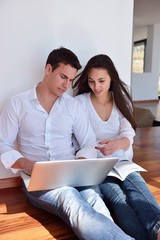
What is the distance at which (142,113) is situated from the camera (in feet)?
15.8

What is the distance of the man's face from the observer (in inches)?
64.9

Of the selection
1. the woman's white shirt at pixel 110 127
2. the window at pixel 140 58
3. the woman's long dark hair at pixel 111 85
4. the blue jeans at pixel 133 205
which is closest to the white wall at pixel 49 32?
the woman's long dark hair at pixel 111 85

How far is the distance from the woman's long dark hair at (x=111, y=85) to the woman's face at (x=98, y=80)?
29mm

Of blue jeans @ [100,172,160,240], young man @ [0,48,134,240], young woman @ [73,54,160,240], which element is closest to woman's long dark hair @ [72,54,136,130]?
young woman @ [73,54,160,240]

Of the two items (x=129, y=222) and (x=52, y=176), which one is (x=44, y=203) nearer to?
(x=52, y=176)

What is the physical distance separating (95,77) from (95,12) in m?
0.57

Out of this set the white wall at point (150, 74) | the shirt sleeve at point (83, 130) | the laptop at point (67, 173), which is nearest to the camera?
the laptop at point (67, 173)

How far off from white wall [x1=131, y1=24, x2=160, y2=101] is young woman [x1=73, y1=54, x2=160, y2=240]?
6.89 m

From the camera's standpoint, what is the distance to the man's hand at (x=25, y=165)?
5.07 ft

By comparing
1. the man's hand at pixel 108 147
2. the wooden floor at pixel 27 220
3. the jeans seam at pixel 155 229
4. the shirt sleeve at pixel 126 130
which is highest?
the shirt sleeve at pixel 126 130

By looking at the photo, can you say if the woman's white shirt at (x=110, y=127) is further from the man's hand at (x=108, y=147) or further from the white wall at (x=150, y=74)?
the white wall at (x=150, y=74)

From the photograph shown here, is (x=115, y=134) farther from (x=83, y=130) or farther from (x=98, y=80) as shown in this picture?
(x=98, y=80)

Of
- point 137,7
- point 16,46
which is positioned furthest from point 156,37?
point 16,46

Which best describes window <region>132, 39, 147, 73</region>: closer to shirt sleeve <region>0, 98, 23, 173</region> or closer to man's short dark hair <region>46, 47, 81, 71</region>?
man's short dark hair <region>46, 47, 81, 71</region>
